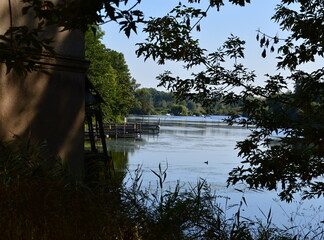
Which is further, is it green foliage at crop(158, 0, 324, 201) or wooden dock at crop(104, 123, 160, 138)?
wooden dock at crop(104, 123, 160, 138)

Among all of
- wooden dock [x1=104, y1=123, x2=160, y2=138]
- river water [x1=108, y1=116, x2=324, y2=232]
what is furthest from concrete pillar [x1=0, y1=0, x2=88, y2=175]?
wooden dock [x1=104, y1=123, x2=160, y2=138]

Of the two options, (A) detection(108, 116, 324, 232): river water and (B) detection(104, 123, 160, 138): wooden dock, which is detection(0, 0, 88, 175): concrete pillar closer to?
(A) detection(108, 116, 324, 232): river water

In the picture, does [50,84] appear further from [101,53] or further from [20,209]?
[101,53]

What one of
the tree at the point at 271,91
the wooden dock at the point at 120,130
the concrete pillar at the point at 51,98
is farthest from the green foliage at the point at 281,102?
the wooden dock at the point at 120,130

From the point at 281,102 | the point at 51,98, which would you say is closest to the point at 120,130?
the point at 51,98

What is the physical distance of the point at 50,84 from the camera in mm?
8695

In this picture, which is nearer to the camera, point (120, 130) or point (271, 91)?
point (271, 91)

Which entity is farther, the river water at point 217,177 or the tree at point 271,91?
the river water at point 217,177

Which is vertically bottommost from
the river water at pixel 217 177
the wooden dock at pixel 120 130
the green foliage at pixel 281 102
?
the river water at pixel 217 177

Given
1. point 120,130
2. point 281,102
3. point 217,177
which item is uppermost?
point 281,102

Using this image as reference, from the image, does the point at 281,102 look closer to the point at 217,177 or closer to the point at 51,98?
the point at 51,98

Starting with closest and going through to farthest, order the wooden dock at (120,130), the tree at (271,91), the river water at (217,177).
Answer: the tree at (271,91) < the river water at (217,177) < the wooden dock at (120,130)

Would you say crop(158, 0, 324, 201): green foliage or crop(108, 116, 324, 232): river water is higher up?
crop(158, 0, 324, 201): green foliage

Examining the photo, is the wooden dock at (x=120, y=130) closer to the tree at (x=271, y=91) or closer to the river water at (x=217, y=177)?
the river water at (x=217, y=177)
